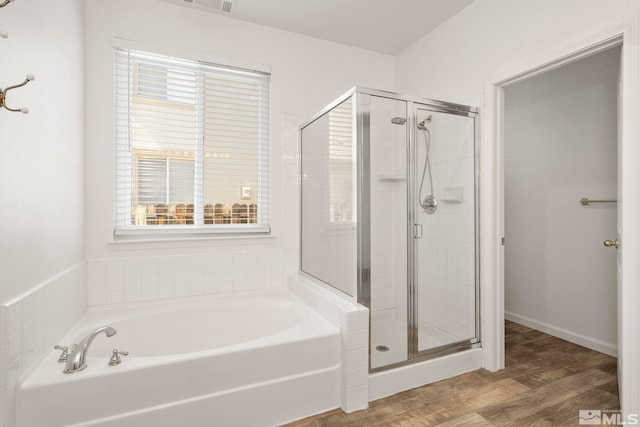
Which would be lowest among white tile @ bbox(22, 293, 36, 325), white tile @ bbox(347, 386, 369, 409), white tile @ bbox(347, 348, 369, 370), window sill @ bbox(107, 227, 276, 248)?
white tile @ bbox(347, 386, 369, 409)

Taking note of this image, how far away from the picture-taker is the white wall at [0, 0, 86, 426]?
4.31 ft

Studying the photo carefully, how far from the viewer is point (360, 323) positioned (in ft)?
6.32

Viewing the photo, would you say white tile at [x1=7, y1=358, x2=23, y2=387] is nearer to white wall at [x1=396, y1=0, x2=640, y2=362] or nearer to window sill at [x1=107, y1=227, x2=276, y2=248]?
window sill at [x1=107, y1=227, x2=276, y2=248]

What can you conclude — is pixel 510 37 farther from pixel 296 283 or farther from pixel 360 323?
pixel 296 283

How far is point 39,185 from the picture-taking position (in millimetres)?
1595

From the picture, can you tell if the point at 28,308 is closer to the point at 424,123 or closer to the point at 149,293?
the point at 149,293

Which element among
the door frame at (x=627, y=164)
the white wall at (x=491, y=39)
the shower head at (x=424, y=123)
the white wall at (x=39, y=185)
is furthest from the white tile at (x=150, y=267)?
the door frame at (x=627, y=164)

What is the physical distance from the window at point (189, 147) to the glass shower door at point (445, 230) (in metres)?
1.29

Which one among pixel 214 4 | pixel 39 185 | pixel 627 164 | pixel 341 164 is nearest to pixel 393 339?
pixel 341 164

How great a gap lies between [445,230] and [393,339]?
812 mm

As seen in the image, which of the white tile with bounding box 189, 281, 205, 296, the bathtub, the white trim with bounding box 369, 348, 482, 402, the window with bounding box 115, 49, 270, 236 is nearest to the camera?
the bathtub

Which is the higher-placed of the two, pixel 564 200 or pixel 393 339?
pixel 564 200

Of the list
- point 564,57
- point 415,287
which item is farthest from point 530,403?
point 564,57

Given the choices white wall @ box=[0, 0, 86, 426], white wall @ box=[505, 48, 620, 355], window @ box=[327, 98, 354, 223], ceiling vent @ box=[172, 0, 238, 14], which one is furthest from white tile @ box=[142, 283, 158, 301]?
white wall @ box=[505, 48, 620, 355]
